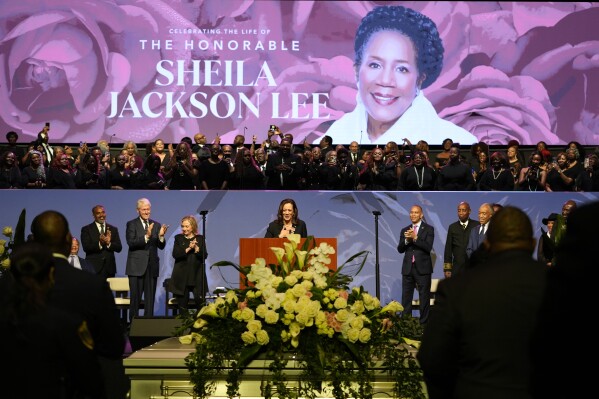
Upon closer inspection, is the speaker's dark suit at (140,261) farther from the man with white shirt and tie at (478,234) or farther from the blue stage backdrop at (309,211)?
the man with white shirt and tie at (478,234)

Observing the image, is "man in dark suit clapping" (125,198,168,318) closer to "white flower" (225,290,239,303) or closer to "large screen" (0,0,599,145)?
"large screen" (0,0,599,145)

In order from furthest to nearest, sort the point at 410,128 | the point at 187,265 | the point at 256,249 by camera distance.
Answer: the point at 410,128
the point at 187,265
the point at 256,249

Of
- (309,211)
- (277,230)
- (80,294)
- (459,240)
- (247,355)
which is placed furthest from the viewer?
(309,211)

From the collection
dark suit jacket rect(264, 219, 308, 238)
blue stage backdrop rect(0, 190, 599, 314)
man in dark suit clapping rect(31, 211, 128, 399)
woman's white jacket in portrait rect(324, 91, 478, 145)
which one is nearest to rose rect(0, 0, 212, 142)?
woman's white jacket in portrait rect(324, 91, 478, 145)

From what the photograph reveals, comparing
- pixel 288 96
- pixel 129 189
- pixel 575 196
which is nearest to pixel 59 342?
pixel 129 189

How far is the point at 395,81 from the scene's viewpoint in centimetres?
1844

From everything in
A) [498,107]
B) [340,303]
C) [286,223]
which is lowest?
[340,303]

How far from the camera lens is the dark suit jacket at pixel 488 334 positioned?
133 inches

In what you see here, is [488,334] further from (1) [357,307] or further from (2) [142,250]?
(2) [142,250]

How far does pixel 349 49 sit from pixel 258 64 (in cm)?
173

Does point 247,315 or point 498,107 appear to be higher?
point 498,107

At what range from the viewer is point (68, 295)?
371 centimetres

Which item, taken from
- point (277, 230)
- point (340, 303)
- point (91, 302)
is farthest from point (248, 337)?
point (277, 230)

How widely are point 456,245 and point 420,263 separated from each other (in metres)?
0.53
